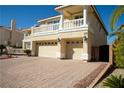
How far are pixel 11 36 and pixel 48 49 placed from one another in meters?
16.5

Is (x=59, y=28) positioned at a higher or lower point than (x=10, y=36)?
lower

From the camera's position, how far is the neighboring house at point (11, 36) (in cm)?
3036

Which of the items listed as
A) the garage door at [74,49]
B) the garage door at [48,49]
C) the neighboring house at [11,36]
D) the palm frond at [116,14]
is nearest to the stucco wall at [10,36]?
the neighboring house at [11,36]

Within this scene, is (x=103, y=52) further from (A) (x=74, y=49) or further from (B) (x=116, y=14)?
(B) (x=116, y=14)

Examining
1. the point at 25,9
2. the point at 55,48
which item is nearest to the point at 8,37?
the point at 55,48

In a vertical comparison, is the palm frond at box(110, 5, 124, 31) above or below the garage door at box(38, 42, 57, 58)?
above

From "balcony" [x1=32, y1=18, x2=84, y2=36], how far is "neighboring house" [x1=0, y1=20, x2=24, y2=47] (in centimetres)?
1289

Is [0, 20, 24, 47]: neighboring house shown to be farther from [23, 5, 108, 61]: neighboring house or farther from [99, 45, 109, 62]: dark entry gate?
[99, 45, 109, 62]: dark entry gate

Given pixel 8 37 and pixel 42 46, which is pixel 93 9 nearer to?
pixel 42 46

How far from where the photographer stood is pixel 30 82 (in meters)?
7.04

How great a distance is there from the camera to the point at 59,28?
16.1 m

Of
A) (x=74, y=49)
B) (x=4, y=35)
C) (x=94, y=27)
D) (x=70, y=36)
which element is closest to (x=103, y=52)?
(x=74, y=49)

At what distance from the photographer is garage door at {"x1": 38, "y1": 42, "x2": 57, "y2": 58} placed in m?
17.6

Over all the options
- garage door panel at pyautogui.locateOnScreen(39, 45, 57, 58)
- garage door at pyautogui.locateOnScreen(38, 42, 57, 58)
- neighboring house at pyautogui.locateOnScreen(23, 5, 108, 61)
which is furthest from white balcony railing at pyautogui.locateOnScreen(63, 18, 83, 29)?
garage door panel at pyautogui.locateOnScreen(39, 45, 57, 58)
